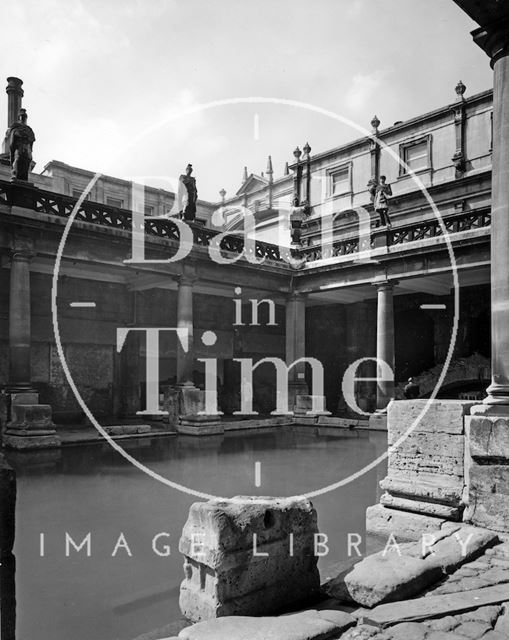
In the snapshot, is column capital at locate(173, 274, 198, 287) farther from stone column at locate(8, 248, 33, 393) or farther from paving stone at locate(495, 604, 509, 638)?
paving stone at locate(495, 604, 509, 638)

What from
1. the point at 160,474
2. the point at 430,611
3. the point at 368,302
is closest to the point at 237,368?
the point at 368,302

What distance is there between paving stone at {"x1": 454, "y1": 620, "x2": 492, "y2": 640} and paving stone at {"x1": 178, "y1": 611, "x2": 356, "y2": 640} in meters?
0.60

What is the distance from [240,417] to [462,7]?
14.4m

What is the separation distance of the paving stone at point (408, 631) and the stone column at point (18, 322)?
10.6m

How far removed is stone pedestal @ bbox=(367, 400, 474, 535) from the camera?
522 cm

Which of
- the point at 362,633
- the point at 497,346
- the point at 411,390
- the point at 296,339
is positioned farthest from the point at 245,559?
the point at 296,339

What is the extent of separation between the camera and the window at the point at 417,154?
20.5 meters

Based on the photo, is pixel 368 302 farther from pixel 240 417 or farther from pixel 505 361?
pixel 505 361

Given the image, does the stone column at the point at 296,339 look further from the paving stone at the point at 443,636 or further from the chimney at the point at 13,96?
the paving stone at the point at 443,636

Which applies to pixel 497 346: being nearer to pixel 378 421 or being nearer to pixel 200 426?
pixel 200 426

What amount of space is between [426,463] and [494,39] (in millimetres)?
4210

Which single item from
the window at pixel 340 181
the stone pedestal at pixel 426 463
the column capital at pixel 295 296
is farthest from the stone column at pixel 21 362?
the window at pixel 340 181

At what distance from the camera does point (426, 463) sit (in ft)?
17.9

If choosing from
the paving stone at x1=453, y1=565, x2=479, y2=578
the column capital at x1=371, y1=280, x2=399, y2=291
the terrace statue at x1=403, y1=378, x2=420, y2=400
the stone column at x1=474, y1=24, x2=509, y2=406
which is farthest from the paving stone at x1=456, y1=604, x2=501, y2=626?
the column capital at x1=371, y1=280, x2=399, y2=291
